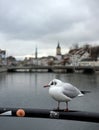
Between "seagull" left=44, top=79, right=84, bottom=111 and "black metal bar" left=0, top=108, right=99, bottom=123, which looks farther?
"seagull" left=44, top=79, right=84, bottom=111

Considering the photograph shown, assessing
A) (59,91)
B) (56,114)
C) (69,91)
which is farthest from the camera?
(69,91)

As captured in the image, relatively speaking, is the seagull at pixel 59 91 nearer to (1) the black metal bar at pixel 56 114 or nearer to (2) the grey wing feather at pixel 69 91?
(2) the grey wing feather at pixel 69 91

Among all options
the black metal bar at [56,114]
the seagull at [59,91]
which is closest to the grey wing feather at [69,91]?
the seagull at [59,91]

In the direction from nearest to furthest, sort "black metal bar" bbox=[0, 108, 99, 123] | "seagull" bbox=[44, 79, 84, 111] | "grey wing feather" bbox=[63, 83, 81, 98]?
"black metal bar" bbox=[0, 108, 99, 123], "seagull" bbox=[44, 79, 84, 111], "grey wing feather" bbox=[63, 83, 81, 98]

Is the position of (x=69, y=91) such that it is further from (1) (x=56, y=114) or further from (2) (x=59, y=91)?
(1) (x=56, y=114)

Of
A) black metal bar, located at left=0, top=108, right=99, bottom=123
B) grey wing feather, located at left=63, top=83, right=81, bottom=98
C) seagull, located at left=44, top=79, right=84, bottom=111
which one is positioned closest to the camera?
black metal bar, located at left=0, top=108, right=99, bottom=123

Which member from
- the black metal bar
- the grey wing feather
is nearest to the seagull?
the grey wing feather

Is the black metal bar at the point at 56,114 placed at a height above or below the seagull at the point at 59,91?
below

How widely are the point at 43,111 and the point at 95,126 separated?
6.35 meters

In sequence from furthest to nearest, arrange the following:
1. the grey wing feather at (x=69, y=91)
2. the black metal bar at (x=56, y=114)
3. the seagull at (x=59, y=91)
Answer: the grey wing feather at (x=69, y=91), the seagull at (x=59, y=91), the black metal bar at (x=56, y=114)

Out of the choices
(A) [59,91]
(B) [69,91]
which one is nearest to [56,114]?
(A) [59,91]

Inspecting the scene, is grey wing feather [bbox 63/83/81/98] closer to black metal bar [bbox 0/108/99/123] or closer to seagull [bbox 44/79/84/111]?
seagull [bbox 44/79/84/111]

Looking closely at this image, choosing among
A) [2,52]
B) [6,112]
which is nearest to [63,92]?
[6,112]

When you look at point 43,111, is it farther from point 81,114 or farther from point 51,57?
point 51,57
